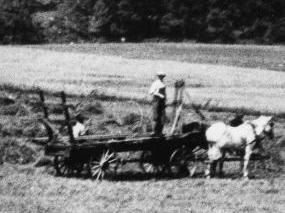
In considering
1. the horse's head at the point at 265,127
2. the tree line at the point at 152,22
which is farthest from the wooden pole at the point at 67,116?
the tree line at the point at 152,22

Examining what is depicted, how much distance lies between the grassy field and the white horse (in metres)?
0.54

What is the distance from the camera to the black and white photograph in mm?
13445

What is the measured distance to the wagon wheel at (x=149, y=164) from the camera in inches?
645

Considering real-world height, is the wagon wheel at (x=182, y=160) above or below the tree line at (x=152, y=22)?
above

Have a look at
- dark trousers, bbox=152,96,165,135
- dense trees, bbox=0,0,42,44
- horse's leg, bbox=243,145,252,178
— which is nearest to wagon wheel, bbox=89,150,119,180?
dark trousers, bbox=152,96,165,135

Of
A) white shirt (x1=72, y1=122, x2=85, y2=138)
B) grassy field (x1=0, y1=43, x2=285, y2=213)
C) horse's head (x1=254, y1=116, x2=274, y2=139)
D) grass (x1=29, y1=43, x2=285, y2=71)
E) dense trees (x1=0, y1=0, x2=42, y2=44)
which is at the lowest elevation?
dense trees (x1=0, y1=0, x2=42, y2=44)

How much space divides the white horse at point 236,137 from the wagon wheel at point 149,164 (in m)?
1.28

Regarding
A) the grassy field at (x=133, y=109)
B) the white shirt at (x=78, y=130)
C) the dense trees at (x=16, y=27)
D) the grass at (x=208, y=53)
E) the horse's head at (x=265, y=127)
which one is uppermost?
the horse's head at (x=265, y=127)

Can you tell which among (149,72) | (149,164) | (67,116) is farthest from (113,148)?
(149,72)

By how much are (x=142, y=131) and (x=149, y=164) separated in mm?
1132

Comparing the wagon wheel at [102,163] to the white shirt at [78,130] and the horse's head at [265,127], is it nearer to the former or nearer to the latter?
the white shirt at [78,130]

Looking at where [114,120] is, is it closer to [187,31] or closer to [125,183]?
[125,183]

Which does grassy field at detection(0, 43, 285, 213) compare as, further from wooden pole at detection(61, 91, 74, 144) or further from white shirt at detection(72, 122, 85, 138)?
white shirt at detection(72, 122, 85, 138)

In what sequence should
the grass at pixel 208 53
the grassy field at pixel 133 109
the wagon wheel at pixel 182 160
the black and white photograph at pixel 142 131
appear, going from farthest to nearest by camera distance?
the grass at pixel 208 53
the wagon wheel at pixel 182 160
the black and white photograph at pixel 142 131
the grassy field at pixel 133 109
